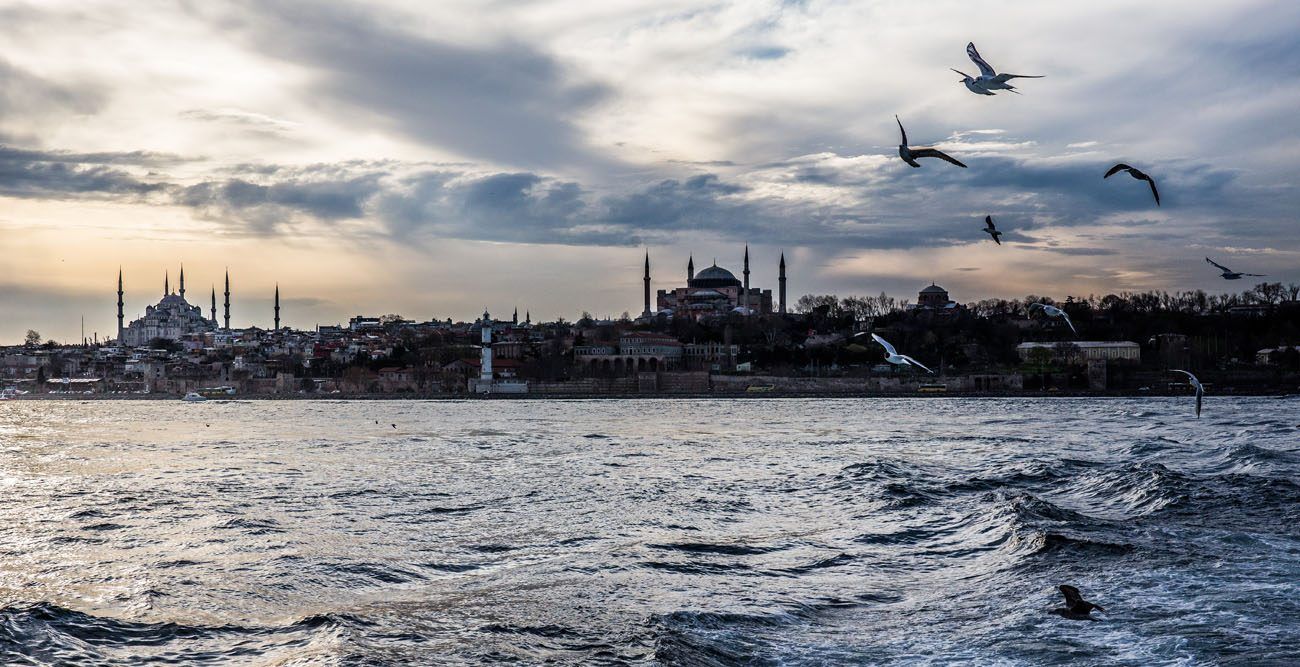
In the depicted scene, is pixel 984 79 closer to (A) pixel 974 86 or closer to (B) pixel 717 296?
(A) pixel 974 86

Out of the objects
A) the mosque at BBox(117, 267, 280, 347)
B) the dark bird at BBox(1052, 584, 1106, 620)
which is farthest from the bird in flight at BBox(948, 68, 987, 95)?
the mosque at BBox(117, 267, 280, 347)

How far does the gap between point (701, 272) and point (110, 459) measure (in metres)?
77.3

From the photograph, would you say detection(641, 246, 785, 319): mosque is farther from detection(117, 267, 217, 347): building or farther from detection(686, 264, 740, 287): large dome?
detection(117, 267, 217, 347): building

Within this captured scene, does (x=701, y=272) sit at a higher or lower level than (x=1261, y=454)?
higher

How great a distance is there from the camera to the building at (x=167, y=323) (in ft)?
360

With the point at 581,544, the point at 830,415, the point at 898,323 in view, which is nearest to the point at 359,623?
the point at 581,544

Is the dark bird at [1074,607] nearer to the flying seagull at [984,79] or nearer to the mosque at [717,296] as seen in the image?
the flying seagull at [984,79]

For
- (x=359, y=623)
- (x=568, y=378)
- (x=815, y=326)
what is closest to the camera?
(x=359, y=623)

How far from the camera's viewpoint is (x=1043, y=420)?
28172 mm

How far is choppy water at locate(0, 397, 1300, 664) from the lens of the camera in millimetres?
5668

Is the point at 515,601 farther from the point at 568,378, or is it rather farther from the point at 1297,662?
the point at 568,378

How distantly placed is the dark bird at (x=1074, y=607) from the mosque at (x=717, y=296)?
254ft

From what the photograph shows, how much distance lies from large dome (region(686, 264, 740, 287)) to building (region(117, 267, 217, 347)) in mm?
48236

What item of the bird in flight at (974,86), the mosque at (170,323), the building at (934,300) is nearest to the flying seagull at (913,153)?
the bird in flight at (974,86)
